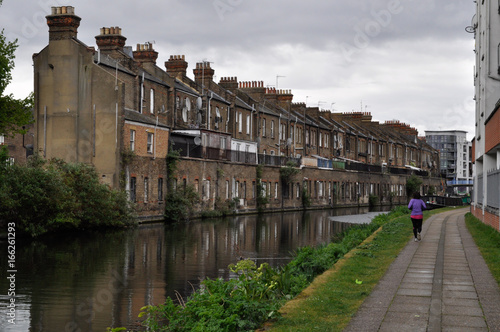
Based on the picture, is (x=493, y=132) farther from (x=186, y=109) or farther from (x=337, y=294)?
(x=186, y=109)

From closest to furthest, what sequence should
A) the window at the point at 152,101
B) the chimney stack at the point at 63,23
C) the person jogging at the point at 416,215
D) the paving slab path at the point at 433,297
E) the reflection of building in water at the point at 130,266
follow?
the paving slab path at the point at 433,297
the reflection of building in water at the point at 130,266
the person jogging at the point at 416,215
the chimney stack at the point at 63,23
the window at the point at 152,101

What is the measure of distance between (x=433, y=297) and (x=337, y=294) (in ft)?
4.86

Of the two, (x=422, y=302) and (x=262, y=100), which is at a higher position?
(x=262, y=100)

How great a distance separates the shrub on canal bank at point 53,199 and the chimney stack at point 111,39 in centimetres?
1293

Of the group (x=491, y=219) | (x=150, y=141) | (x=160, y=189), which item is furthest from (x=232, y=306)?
(x=160, y=189)

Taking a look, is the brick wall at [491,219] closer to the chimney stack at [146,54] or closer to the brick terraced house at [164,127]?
the brick terraced house at [164,127]

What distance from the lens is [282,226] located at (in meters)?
40.0

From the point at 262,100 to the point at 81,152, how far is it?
104ft

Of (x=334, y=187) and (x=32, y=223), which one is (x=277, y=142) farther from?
(x=32, y=223)

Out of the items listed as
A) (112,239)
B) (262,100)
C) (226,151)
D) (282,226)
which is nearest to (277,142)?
(262,100)

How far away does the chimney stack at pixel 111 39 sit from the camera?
44.5 metres

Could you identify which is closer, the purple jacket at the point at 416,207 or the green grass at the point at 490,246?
the green grass at the point at 490,246

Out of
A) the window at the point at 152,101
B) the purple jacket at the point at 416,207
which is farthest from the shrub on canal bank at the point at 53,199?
the purple jacket at the point at 416,207

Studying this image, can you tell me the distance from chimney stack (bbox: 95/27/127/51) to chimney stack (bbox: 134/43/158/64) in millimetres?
4671
